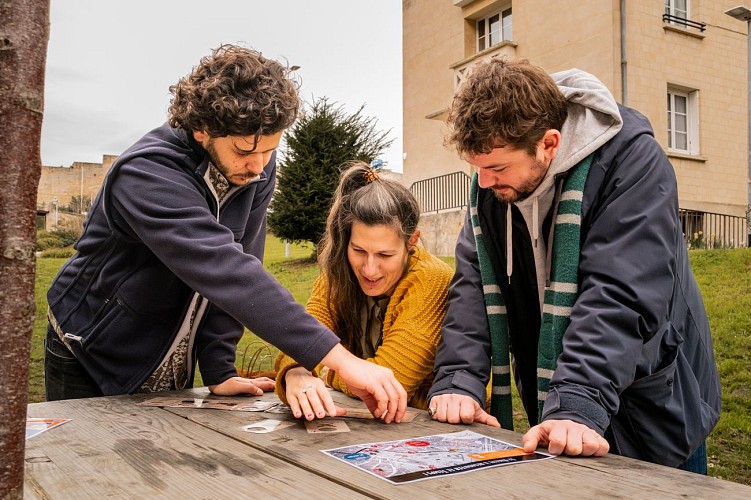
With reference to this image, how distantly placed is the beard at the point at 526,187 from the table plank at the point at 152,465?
0.97m

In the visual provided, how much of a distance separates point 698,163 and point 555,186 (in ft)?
33.6

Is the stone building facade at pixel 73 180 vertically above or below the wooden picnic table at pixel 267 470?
above

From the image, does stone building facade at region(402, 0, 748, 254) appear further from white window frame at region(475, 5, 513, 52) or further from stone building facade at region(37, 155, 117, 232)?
stone building facade at region(37, 155, 117, 232)

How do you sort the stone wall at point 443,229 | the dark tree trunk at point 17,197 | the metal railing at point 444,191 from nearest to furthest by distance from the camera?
the dark tree trunk at point 17,197 → the stone wall at point 443,229 → the metal railing at point 444,191

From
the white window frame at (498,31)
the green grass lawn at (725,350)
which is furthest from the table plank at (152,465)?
the white window frame at (498,31)

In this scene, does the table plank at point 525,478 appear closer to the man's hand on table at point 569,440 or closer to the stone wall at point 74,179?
the man's hand on table at point 569,440

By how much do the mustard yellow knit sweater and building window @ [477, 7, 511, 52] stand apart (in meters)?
11.6

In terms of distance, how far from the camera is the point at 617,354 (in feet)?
5.03

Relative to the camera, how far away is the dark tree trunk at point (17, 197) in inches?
32.2

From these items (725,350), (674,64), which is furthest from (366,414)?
(674,64)

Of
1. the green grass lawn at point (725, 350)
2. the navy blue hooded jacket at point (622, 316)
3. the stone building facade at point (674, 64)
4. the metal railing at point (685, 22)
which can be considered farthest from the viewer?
the metal railing at point (685, 22)

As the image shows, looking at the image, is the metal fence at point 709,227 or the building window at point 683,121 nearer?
the metal fence at point 709,227

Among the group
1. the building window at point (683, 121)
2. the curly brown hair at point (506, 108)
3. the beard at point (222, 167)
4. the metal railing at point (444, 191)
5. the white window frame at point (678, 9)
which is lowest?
the beard at point (222, 167)

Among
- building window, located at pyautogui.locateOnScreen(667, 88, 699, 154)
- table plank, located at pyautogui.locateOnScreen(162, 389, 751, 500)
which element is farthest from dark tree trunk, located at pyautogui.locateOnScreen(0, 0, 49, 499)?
building window, located at pyautogui.locateOnScreen(667, 88, 699, 154)
